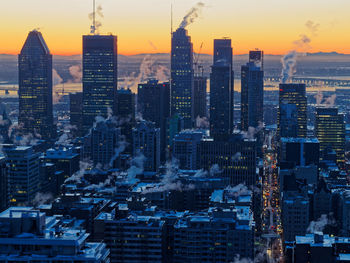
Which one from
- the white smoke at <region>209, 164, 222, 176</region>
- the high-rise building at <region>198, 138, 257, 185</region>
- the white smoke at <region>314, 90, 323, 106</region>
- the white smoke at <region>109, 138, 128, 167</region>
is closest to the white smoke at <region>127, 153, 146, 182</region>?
the white smoke at <region>109, 138, 128, 167</region>

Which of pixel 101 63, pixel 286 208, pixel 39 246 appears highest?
pixel 101 63

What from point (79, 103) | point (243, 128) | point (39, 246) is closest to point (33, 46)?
point (79, 103)

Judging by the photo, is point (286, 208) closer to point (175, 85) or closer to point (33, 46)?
point (175, 85)

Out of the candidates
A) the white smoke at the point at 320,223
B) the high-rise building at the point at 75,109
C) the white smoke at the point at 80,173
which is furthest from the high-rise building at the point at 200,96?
the white smoke at the point at 320,223

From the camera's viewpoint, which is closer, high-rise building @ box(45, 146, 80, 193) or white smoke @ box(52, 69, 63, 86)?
high-rise building @ box(45, 146, 80, 193)

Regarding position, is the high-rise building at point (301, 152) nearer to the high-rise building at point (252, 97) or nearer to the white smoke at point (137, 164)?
the white smoke at point (137, 164)

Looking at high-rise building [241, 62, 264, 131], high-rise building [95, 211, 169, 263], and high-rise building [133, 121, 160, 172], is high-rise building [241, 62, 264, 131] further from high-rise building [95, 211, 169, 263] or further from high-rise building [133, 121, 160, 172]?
high-rise building [95, 211, 169, 263]
